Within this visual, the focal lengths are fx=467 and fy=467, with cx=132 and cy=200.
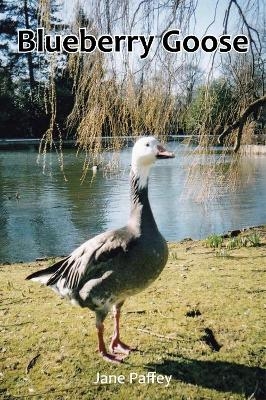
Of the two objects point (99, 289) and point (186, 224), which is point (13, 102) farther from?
point (99, 289)

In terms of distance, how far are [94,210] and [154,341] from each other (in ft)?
29.3

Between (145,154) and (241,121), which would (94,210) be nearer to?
(241,121)

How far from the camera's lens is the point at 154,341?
332 centimetres

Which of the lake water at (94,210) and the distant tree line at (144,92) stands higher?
the distant tree line at (144,92)

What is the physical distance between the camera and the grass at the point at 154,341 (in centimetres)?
276

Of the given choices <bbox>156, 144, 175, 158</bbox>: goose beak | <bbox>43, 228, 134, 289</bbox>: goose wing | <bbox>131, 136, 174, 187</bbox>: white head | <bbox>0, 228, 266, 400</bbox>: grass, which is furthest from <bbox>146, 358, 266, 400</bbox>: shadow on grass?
<bbox>156, 144, 175, 158</bbox>: goose beak

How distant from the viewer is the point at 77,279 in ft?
9.75

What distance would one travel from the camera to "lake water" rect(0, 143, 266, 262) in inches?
344

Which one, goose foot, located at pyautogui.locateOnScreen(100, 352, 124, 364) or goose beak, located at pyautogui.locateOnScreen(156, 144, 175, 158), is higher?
goose beak, located at pyautogui.locateOnScreen(156, 144, 175, 158)

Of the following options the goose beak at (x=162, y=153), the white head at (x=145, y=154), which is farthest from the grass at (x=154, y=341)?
the goose beak at (x=162, y=153)

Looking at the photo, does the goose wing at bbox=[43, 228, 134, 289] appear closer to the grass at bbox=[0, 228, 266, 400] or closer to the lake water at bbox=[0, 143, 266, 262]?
the grass at bbox=[0, 228, 266, 400]

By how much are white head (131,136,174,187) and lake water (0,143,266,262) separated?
241cm

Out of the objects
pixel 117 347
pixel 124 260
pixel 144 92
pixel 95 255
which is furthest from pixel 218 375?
pixel 144 92

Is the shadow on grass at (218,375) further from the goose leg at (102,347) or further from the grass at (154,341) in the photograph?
the goose leg at (102,347)
